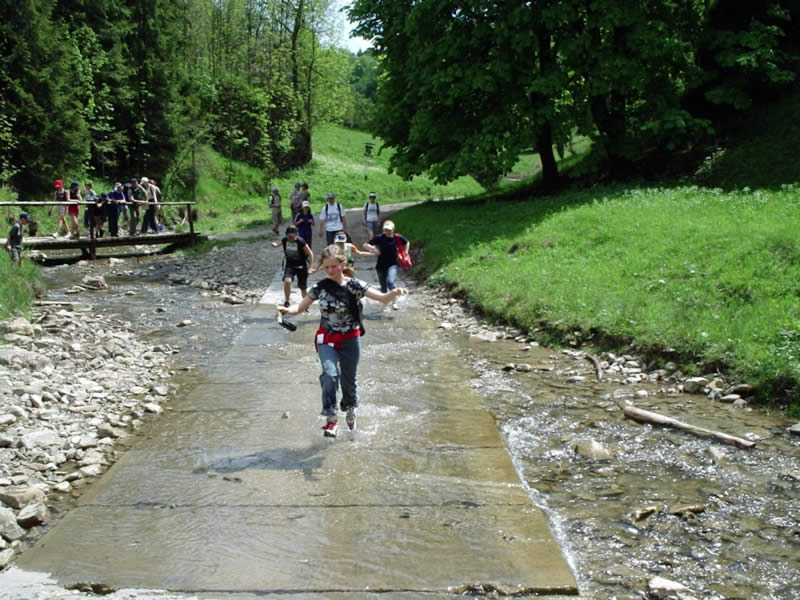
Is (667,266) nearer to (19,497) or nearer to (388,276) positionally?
(388,276)

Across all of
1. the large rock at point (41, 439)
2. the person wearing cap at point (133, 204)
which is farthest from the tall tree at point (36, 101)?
the large rock at point (41, 439)

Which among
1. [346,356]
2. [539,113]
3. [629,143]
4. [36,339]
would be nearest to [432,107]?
[539,113]

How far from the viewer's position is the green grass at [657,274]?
9.15 meters

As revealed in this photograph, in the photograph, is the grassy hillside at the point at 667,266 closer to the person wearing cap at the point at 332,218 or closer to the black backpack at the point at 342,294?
the person wearing cap at the point at 332,218

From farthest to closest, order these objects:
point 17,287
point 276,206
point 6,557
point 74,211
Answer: point 276,206 < point 74,211 < point 17,287 < point 6,557

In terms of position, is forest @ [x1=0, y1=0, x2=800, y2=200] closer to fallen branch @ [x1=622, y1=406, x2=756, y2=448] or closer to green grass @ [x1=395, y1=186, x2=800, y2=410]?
green grass @ [x1=395, y1=186, x2=800, y2=410]

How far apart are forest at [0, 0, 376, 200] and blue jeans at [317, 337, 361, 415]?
913 inches

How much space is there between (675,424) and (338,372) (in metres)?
3.63

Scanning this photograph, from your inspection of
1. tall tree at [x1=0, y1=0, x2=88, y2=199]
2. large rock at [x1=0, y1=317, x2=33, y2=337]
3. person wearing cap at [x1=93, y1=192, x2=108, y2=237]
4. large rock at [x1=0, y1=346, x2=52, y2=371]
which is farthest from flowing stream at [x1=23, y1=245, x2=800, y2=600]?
tall tree at [x1=0, y1=0, x2=88, y2=199]

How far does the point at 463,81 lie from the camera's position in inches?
911

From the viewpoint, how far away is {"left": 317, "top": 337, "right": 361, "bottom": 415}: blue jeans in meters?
7.12

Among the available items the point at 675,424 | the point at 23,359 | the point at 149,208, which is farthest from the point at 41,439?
the point at 149,208

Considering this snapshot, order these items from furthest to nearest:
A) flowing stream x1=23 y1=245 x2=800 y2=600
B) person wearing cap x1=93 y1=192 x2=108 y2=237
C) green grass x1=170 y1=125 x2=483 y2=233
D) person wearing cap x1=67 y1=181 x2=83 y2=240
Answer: green grass x1=170 y1=125 x2=483 y2=233 → person wearing cap x1=67 y1=181 x2=83 y2=240 → person wearing cap x1=93 y1=192 x2=108 y2=237 → flowing stream x1=23 y1=245 x2=800 y2=600

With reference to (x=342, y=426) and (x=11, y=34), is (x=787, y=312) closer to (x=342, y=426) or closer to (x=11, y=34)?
(x=342, y=426)
